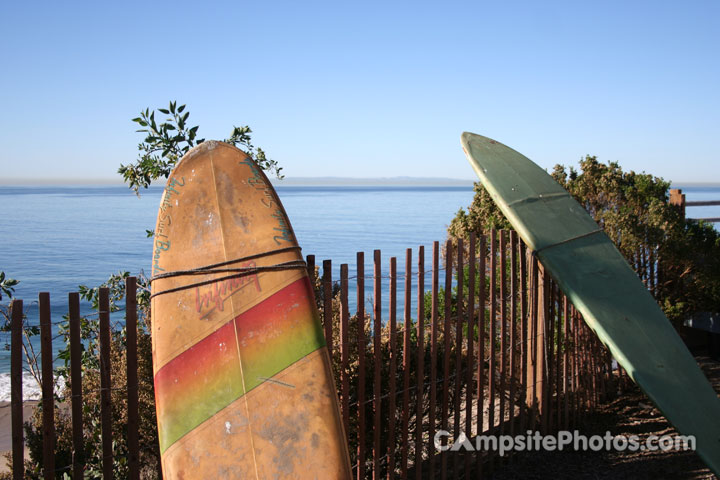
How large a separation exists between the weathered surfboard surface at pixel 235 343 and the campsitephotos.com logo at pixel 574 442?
81.7 inches

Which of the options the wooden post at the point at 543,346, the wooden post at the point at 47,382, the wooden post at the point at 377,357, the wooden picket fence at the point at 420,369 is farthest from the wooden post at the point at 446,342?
the wooden post at the point at 47,382

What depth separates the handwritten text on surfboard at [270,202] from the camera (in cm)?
287

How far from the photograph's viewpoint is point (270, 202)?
2.96m

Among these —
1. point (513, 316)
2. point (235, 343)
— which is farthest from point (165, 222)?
point (513, 316)

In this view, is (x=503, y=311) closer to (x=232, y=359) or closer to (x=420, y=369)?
(x=420, y=369)

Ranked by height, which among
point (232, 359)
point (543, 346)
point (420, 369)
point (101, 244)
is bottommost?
point (101, 244)

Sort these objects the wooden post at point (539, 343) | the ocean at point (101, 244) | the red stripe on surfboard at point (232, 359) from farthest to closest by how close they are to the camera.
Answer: the ocean at point (101, 244), the wooden post at point (539, 343), the red stripe on surfboard at point (232, 359)

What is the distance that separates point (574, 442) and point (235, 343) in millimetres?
3288

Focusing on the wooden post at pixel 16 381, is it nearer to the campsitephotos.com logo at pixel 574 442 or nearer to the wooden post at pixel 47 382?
the wooden post at pixel 47 382

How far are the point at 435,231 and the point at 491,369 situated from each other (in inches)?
1531

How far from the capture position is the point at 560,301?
4781 millimetres

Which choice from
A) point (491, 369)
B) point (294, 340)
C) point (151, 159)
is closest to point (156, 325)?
point (294, 340)

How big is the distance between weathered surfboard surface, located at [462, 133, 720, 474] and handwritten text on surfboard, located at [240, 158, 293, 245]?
153cm

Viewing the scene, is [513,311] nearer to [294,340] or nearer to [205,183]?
[294,340]
